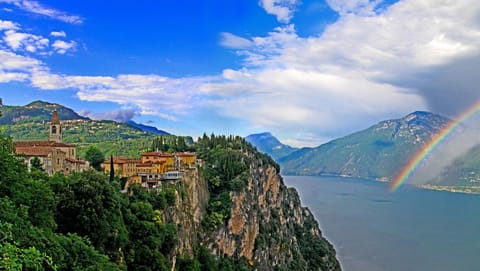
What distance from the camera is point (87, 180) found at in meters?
21.6

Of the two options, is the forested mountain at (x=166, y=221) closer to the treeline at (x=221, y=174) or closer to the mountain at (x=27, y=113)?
the treeline at (x=221, y=174)

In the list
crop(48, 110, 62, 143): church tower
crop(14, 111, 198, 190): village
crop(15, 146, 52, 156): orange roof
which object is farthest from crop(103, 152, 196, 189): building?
crop(15, 146, 52, 156): orange roof

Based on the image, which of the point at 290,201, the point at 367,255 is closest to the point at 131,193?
the point at 290,201

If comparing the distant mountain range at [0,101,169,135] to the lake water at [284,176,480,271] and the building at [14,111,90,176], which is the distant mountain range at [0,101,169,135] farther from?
the building at [14,111,90,176]

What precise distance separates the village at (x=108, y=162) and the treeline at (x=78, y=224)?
541cm

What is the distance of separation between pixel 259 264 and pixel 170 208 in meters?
23.1

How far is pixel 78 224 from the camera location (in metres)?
19.8

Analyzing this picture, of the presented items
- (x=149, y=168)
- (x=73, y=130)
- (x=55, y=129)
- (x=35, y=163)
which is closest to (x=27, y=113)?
(x=73, y=130)

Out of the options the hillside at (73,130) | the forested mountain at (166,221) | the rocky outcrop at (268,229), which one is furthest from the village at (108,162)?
the hillside at (73,130)

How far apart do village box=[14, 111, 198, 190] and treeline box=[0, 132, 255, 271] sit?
5413mm

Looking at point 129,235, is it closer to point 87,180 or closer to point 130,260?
point 130,260

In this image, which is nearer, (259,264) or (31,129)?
(259,264)

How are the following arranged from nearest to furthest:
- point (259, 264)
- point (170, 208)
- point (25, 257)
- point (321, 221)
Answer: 1. point (25, 257)
2. point (170, 208)
3. point (259, 264)
4. point (321, 221)

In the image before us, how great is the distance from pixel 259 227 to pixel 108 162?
24064mm
